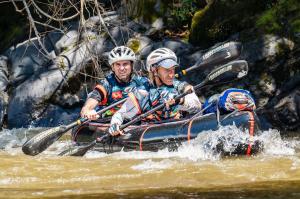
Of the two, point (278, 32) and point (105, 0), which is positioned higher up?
point (105, 0)

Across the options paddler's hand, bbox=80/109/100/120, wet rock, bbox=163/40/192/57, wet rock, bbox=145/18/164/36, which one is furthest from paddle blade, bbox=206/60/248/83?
wet rock, bbox=145/18/164/36

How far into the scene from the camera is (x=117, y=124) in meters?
6.83

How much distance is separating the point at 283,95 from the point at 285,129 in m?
0.78

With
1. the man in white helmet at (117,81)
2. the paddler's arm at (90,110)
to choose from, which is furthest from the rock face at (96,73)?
the paddler's arm at (90,110)

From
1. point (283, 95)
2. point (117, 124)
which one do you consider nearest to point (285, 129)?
point (283, 95)

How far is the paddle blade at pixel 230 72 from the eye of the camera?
6944 mm

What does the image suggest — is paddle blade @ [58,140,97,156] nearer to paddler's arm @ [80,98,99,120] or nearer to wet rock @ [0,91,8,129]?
paddler's arm @ [80,98,99,120]

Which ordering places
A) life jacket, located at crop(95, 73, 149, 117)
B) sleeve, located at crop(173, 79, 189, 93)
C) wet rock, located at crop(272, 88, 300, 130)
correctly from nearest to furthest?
sleeve, located at crop(173, 79, 189, 93) < life jacket, located at crop(95, 73, 149, 117) < wet rock, located at crop(272, 88, 300, 130)

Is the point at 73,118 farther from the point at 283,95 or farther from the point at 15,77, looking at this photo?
the point at 283,95

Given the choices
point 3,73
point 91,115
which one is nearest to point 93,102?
point 91,115

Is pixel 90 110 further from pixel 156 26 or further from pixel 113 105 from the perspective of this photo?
Result: pixel 156 26

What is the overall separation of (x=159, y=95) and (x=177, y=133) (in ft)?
3.24

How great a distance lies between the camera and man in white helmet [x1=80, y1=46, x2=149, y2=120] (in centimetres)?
792

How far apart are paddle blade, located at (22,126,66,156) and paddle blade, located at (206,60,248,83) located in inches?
A: 80.2
